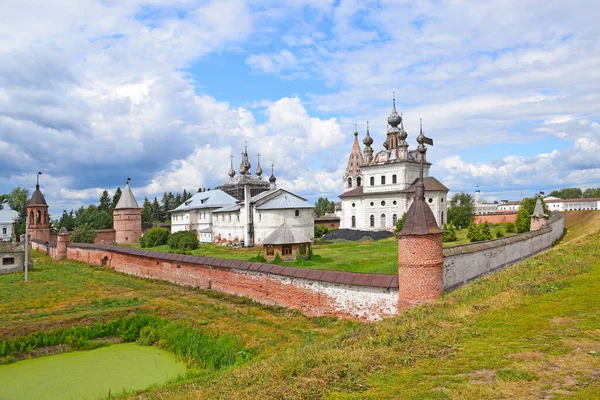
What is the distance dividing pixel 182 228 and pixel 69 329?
3202 cm

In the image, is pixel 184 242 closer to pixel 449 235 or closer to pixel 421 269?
pixel 449 235

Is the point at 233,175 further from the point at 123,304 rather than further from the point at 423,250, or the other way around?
the point at 423,250

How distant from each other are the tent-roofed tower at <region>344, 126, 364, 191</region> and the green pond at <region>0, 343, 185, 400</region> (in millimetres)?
37479

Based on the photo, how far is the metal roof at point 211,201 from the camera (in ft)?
132

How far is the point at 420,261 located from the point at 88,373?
25.4ft

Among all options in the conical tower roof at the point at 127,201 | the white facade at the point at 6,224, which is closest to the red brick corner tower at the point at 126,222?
the conical tower roof at the point at 127,201

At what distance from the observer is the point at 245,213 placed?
32031 mm

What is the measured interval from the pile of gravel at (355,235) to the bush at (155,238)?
1418 cm

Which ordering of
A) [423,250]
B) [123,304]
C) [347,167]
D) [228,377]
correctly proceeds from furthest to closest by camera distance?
1. [347,167]
2. [123,304]
3. [423,250]
4. [228,377]

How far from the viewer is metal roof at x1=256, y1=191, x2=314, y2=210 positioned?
1233 inches

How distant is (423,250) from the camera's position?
31.7ft

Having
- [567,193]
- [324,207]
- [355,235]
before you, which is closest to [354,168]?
[355,235]

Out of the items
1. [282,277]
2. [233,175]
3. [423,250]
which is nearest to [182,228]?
[233,175]

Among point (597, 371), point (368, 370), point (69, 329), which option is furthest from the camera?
point (69, 329)
